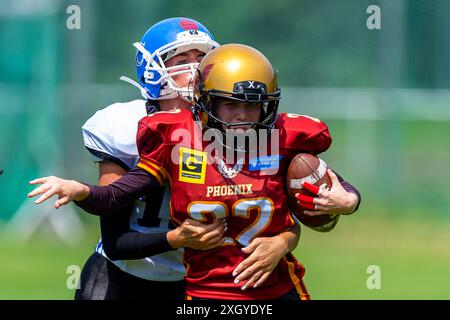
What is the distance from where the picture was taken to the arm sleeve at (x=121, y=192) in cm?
254

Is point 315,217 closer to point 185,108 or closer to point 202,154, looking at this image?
point 202,154

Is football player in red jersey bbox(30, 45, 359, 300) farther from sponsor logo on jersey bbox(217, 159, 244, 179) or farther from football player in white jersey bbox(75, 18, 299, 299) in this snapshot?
football player in white jersey bbox(75, 18, 299, 299)

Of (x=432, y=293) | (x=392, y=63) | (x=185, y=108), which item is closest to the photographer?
(x=185, y=108)

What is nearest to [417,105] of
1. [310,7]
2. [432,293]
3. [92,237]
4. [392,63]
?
[392,63]

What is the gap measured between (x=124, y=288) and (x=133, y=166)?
40 cm

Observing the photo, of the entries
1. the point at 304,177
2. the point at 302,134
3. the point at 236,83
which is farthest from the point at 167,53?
the point at 304,177

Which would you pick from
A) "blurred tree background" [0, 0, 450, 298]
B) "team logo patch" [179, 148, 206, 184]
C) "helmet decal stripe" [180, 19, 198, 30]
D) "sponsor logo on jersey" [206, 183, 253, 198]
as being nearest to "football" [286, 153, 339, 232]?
"sponsor logo on jersey" [206, 183, 253, 198]

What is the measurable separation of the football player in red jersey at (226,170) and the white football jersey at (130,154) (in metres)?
0.18

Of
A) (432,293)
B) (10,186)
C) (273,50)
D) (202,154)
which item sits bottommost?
(432,293)

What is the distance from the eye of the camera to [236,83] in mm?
2523

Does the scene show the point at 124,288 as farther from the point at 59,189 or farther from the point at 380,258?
the point at 380,258

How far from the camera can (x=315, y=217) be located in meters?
2.59

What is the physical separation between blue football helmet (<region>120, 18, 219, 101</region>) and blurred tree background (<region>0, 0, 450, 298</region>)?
3.35m

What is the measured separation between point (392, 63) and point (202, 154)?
4200mm
